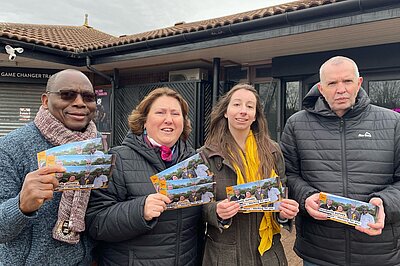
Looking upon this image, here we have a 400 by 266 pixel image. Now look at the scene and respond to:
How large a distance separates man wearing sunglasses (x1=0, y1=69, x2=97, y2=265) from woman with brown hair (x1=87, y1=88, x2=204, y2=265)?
15 cm

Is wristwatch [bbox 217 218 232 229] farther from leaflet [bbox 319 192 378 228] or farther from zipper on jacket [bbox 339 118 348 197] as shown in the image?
zipper on jacket [bbox 339 118 348 197]

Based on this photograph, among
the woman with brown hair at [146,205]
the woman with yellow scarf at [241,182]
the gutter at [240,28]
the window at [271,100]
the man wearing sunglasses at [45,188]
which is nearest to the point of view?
the man wearing sunglasses at [45,188]

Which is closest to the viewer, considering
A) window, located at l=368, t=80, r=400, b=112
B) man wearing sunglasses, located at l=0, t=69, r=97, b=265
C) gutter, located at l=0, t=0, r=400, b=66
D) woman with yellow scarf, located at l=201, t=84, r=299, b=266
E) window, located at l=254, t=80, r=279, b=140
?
man wearing sunglasses, located at l=0, t=69, r=97, b=265

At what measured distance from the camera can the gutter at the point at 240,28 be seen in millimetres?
4258

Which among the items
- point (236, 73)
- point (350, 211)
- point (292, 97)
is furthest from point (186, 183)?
point (236, 73)

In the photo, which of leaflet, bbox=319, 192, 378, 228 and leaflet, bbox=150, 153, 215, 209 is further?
leaflet, bbox=319, 192, 378, 228

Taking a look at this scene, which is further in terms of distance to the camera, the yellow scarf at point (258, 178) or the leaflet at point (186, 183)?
the yellow scarf at point (258, 178)

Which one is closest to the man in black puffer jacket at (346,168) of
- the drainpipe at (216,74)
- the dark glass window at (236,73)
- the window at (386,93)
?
the window at (386,93)

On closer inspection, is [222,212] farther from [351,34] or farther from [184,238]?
[351,34]

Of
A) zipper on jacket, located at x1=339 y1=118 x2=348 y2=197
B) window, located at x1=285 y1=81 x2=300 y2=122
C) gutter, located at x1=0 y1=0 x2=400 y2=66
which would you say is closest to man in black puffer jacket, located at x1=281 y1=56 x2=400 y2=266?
zipper on jacket, located at x1=339 y1=118 x2=348 y2=197

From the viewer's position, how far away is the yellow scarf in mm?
2143

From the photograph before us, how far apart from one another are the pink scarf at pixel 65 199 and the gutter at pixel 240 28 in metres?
3.91

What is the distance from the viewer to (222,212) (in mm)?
1946

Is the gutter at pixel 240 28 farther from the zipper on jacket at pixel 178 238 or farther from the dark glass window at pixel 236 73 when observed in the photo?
the zipper on jacket at pixel 178 238
